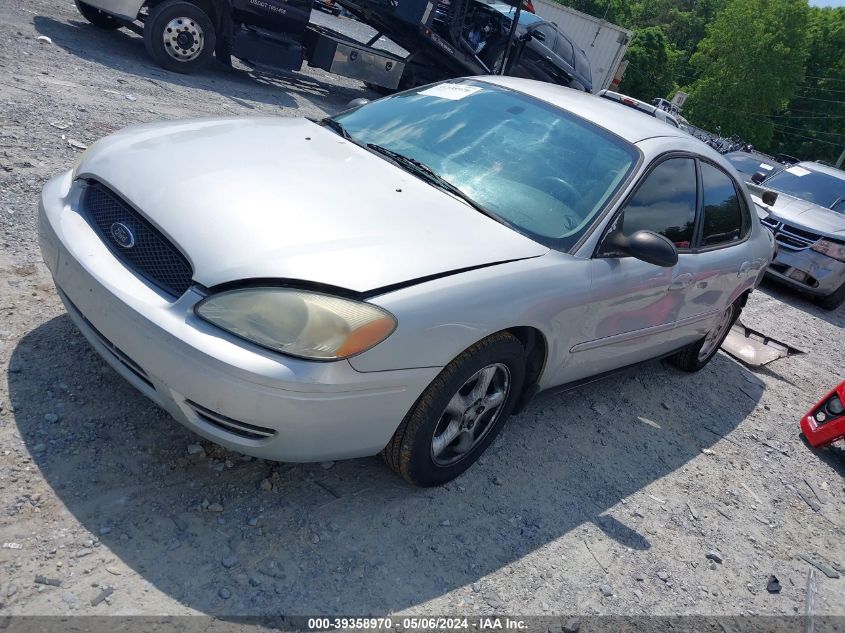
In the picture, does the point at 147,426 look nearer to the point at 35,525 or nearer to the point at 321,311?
the point at 35,525

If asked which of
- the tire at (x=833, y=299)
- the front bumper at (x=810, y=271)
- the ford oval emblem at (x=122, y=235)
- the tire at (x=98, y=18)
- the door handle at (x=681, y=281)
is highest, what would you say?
the door handle at (x=681, y=281)

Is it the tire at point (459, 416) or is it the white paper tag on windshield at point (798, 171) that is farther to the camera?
the white paper tag on windshield at point (798, 171)

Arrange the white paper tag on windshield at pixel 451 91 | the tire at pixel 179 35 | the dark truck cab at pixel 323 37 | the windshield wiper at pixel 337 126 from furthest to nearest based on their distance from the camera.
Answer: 1. the dark truck cab at pixel 323 37
2. the tire at pixel 179 35
3. the white paper tag on windshield at pixel 451 91
4. the windshield wiper at pixel 337 126

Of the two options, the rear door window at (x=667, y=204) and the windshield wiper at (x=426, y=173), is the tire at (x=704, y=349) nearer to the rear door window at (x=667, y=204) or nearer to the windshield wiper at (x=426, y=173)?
the rear door window at (x=667, y=204)

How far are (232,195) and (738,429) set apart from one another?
12.1 feet

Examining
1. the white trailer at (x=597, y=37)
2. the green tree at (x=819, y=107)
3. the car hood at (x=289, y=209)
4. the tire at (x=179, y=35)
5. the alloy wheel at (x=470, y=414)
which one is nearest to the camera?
the car hood at (x=289, y=209)

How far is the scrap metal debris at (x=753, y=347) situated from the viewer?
6.08 meters

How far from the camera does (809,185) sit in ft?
33.6

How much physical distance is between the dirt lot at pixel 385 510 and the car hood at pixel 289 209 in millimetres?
861

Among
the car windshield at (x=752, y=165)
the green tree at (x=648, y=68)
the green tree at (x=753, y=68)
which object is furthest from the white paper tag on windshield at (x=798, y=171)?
the green tree at (x=648, y=68)

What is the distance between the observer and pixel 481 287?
2693 millimetres

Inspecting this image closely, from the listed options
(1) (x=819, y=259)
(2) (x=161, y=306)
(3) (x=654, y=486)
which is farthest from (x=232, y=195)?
(1) (x=819, y=259)

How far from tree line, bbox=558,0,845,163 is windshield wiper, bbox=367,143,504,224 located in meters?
48.9

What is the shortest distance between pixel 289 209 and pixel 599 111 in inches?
81.4
